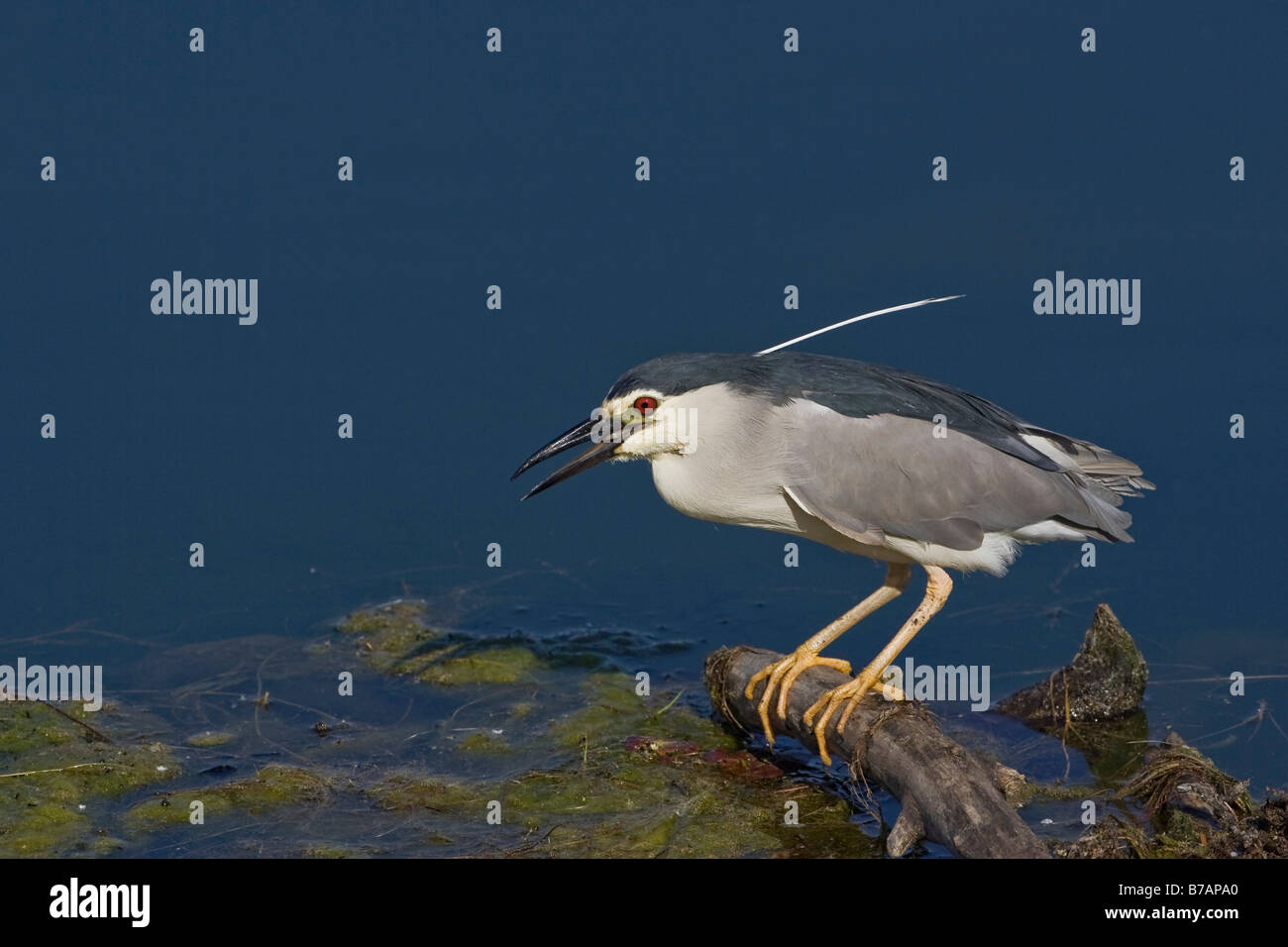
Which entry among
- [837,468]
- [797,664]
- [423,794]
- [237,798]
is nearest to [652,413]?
[837,468]

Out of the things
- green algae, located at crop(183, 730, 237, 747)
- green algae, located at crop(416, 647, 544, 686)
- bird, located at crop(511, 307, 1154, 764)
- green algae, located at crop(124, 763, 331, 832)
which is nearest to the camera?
green algae, located at crop(124, 763, 331, 832)

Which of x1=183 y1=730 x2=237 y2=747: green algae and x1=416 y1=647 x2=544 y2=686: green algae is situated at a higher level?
x1=416 y1=647 x2=544 y2=686: green algae

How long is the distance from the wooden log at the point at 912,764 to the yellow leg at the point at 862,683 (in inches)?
2.0

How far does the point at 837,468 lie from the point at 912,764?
5.04ft

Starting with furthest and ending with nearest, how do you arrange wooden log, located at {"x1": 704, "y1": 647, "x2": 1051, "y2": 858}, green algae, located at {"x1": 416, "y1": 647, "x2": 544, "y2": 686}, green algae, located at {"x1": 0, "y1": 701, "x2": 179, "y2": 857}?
1. green algae, located at {"x1": 416, "y1": 647, "x2": 544, "y2": 686}
2. green algae, located at {"x1": 0, "y1": 701, "x2": 179, "y2": 857}
3. wooden log, located at {"x1": 704, "y1": 647, "x2": 1051, "y2": 858}

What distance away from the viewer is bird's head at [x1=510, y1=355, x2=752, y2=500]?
23.4 ft

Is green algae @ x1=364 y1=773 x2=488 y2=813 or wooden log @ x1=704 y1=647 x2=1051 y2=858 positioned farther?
green algae @ x1=364 y1=773 x2=488 y2=813

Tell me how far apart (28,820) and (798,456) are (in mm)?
3923

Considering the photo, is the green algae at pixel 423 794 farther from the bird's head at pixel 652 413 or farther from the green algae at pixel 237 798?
the bird's head at pixel 652 413

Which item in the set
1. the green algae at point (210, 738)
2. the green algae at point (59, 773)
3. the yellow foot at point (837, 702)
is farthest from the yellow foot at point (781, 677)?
the green algae at point (59, 773)

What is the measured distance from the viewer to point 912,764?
639 cm

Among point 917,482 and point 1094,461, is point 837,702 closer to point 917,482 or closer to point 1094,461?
point 917,482

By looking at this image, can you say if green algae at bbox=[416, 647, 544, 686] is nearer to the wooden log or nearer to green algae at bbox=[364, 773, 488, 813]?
green algae at bbox=[364, 773, 488, 813]

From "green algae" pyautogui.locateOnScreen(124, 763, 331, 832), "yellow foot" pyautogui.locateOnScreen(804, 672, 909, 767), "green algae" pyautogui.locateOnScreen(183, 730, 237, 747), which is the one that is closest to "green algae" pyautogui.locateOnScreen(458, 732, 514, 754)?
"green algae" pyautogui.locateOnScreen(124, 763, 331, 832)
